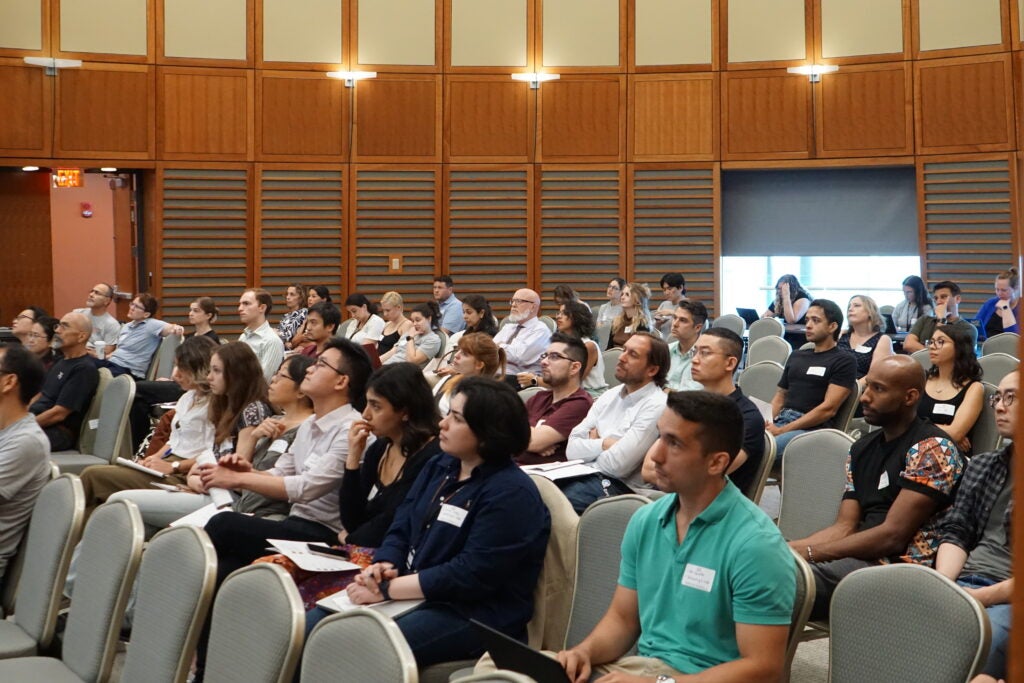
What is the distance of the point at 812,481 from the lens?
378cm

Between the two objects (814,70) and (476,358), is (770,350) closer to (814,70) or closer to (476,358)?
(476,358)

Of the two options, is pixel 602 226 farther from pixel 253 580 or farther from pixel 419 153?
pixel 253 580

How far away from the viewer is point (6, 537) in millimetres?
3521

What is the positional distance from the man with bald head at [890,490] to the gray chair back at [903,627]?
71 centimetres

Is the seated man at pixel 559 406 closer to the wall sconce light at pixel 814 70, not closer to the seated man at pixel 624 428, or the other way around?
the seated man at pixel 624 428

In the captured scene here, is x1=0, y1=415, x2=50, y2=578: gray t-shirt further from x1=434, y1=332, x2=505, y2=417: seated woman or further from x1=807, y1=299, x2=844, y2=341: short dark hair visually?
x1=807, y1=299, x2=844, y2=341: short dark hair

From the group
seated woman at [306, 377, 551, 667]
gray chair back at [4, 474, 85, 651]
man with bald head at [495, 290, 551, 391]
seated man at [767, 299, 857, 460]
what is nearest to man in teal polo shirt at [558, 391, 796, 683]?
seated woman at [306, 377, 551, 667]

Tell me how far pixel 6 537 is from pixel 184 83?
27.5 feet

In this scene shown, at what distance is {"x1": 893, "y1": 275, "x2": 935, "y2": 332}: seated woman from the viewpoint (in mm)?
9125

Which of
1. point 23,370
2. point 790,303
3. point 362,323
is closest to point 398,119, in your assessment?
point 362,323

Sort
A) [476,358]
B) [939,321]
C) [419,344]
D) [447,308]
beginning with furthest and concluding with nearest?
[447,308], [419,344], [939,321], [476,358]

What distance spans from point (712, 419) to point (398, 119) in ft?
31.0

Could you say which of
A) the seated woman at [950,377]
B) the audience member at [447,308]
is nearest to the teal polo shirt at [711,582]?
the seated woman at [950,377]

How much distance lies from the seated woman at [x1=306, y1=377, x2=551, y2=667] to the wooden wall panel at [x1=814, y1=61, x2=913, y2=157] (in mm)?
8783
